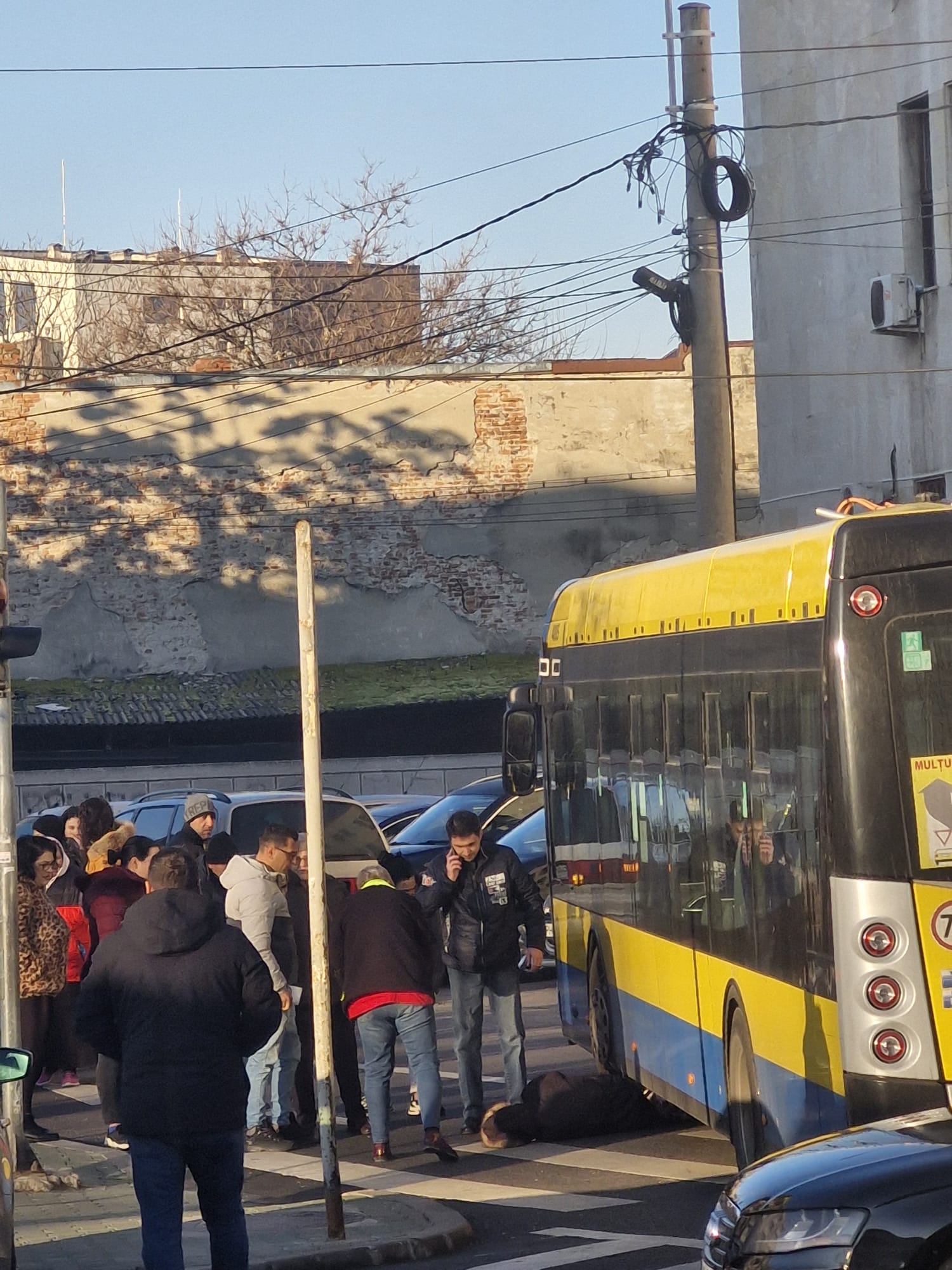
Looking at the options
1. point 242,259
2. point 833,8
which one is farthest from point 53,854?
point 242,259

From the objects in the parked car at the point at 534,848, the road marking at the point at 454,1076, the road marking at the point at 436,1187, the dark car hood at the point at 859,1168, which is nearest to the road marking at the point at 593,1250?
the road marking at the point at 436,1187

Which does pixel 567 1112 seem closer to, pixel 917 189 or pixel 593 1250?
pixel 593 1250

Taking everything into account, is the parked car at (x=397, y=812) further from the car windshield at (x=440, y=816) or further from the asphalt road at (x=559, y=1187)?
the asphalt road at (x=559, y=1187)

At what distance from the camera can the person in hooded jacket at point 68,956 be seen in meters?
12.8

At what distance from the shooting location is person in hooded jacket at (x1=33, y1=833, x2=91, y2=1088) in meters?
12.8

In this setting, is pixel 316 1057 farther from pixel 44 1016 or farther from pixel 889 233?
pixel 889 233

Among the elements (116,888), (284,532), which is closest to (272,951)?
(116,888)

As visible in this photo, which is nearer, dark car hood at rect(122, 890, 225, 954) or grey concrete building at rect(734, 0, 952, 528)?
dark car hood at rect(122, 890, 225, 954)

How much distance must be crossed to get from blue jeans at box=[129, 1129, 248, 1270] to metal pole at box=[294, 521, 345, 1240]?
4.91 ft

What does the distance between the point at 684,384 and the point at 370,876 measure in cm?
3623

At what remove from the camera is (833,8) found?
25469 millimetres

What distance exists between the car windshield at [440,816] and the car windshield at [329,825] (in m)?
1.41

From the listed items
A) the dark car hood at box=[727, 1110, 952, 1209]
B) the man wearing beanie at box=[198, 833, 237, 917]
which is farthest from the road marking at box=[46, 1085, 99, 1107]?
the dark car hood at box=[727, 1110, 952, 1209]

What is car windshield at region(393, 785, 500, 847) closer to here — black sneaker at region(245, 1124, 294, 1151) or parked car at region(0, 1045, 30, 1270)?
black sneaker at region(245, 1124, 294, 1151)
